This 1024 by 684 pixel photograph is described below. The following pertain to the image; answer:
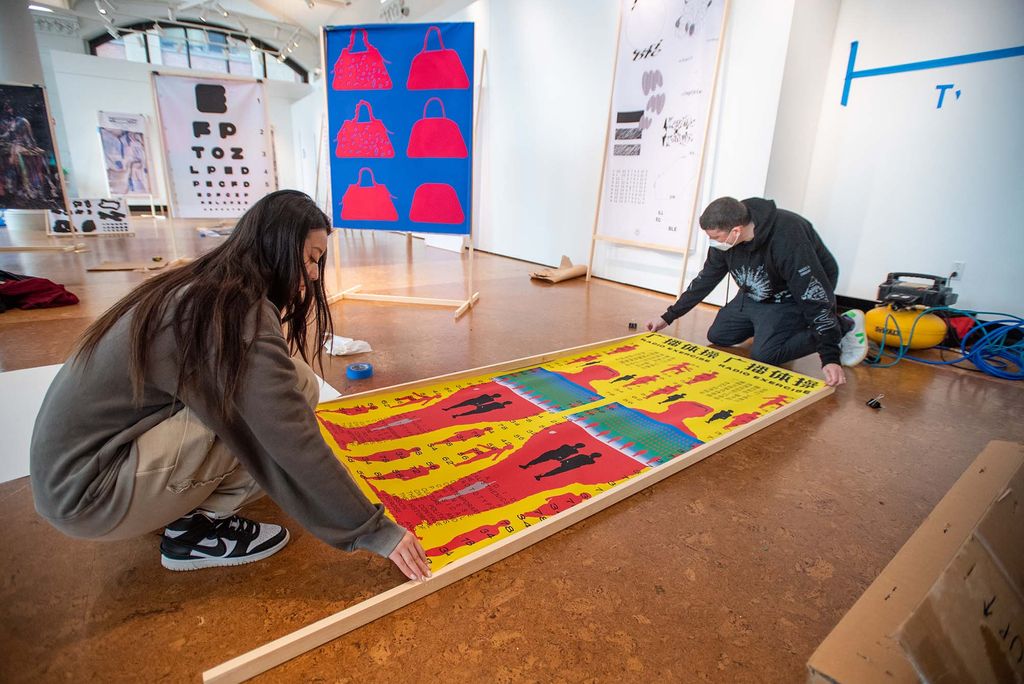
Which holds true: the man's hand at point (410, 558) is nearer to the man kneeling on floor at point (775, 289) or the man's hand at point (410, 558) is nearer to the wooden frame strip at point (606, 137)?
the man kneeling on floor at point (775, 289)

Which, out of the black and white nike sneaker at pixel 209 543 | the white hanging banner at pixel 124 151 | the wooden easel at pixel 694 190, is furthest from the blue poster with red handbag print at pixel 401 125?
the white hanging banner at pixel 124 151

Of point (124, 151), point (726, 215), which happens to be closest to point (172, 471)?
point (726, 215)

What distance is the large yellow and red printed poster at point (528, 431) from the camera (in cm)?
135

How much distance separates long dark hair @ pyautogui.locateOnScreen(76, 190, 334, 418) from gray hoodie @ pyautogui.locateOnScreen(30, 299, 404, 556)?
0.06ft

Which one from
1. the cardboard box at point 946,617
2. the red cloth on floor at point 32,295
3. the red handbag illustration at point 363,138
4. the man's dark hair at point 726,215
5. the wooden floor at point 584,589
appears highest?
the red handbag illustration at point 363,138

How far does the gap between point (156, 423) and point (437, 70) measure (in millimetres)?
2923

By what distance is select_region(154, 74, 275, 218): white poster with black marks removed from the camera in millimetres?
4398

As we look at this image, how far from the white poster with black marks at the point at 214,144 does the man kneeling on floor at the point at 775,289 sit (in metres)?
4.04

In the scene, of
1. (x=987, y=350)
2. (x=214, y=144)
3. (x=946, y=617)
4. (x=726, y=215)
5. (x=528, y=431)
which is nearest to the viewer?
(x=946, y=617)

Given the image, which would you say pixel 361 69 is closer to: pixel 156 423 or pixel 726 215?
pixel 726 215

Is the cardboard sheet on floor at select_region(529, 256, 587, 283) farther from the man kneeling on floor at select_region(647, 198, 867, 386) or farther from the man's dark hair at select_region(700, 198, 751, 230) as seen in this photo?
the man's dark hair at select_region(700, 198, 751, 230)

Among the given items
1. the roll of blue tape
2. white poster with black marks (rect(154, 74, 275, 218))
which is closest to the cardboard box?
the roll of blue tape

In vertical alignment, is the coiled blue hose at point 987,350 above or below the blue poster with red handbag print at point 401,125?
below

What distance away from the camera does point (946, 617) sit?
67 cm
